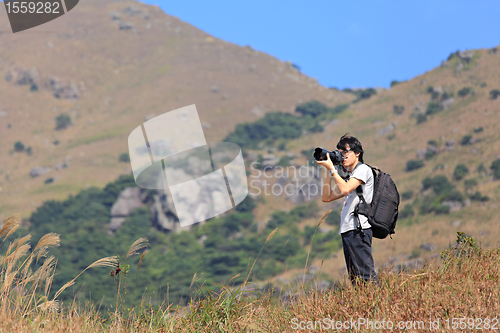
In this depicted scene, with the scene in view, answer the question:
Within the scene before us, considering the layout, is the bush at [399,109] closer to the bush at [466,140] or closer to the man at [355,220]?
the bush at [466,140]

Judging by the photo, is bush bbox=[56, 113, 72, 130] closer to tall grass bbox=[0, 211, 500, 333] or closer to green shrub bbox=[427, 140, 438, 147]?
green shrub bbox=[427, 140, 438, 147]

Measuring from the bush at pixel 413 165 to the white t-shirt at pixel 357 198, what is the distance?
278 feet

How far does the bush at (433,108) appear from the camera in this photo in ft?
319

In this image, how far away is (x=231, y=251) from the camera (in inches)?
3194

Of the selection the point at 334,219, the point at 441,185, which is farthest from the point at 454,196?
the point at 334,219

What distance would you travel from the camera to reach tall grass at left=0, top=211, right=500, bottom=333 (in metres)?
2.49

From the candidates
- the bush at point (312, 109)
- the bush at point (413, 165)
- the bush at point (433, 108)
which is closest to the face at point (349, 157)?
the bush at point (413, 165)

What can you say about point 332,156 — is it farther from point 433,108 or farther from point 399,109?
point 399,109

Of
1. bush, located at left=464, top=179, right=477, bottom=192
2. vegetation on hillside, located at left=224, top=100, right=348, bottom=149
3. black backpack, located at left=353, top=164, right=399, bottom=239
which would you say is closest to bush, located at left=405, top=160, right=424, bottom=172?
bush, located at left=464, top=179, right=477, bottom=192

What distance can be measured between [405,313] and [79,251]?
87330 millimetres

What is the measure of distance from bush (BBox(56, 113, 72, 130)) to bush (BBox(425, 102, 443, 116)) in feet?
319

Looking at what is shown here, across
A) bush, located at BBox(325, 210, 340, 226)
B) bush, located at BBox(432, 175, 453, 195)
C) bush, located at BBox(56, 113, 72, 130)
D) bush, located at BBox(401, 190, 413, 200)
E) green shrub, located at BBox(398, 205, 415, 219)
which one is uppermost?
bush, located at BBox(56, 113, 72, 130)

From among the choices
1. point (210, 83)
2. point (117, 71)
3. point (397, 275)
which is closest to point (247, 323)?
point (397, 275)

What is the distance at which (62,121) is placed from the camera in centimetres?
12412
